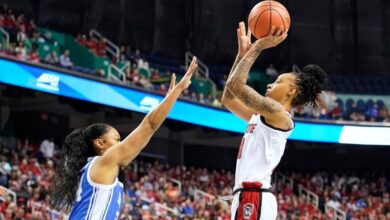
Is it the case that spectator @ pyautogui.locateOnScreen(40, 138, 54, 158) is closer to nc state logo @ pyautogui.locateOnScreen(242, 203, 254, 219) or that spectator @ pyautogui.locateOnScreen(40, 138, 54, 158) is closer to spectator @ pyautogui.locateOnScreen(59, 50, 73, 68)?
spectator @ pyautogui.locateOnScreen(59, 50, 73, 68)

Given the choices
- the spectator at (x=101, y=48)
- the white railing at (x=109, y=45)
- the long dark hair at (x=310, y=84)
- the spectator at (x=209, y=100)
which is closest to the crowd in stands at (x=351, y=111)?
the spectator at (x=209, y=100)

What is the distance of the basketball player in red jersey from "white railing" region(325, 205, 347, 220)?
16.9m

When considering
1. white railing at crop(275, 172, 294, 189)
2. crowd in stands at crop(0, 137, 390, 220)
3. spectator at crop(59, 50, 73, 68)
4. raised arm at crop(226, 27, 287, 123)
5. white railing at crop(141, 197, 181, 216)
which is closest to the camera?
raised arm at crop(226, 27, 287, 123)

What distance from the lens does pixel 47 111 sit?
22.0 metres

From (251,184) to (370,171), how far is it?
22.9 m

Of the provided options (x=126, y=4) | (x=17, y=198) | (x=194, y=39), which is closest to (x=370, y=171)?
(x=194, y=39)

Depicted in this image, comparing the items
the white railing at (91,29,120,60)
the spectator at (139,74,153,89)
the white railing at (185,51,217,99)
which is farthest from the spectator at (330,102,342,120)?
the white railing at (91,29,120,60)

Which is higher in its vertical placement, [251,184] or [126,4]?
[126,4]

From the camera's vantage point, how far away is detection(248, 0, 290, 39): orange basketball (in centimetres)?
543

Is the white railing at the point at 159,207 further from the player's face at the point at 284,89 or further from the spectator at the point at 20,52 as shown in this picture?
the player's face at the point at 284,89

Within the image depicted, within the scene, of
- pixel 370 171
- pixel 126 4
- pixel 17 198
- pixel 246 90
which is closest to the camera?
pixel 246 90

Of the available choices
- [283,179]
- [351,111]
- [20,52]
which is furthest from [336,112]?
[20,52]

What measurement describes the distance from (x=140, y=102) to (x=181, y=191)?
8.97 ft

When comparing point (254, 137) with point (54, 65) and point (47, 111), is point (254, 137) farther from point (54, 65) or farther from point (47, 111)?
point (47, 111)
